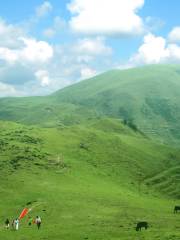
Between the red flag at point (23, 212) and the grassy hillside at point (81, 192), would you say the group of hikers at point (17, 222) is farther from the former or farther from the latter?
the red flag at point (23, 212)

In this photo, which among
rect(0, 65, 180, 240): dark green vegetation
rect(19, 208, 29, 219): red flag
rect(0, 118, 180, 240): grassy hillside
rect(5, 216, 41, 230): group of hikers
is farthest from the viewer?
rect(19, 208, 29, 219): red flag

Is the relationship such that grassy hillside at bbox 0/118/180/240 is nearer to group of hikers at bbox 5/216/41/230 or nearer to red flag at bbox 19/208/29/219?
group of hikers at bbox 5/216/41/230

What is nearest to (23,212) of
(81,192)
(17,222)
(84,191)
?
(17,222)

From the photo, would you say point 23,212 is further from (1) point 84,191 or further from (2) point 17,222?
(1) point 84,191

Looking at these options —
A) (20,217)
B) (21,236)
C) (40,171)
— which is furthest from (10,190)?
(21,236)

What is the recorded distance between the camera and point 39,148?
183250 millimetres

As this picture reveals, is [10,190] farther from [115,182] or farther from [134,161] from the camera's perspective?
[134,161]

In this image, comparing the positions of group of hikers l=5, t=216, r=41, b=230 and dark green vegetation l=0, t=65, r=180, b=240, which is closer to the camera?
dark green vegetation l=0, t=65, r=180, b=240

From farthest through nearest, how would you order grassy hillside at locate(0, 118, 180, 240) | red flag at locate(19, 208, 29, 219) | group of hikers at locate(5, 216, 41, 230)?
1. red flag at locate(19, 208, 29, 219)
2. group of hikers at locate(5, 216, 41, 230)
3. grassy hillside at locate(0, 118, 180, 240)

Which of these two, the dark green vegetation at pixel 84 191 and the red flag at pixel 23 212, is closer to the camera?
the dark green vegetation at pixel 84 191

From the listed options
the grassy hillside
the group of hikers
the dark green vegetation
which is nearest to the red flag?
the grassy hillside

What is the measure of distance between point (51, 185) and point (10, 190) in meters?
13.1

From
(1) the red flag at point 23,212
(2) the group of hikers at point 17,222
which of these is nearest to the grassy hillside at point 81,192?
(2) the group of hikers at point 17,222

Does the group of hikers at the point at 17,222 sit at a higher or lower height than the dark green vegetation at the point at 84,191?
lower
